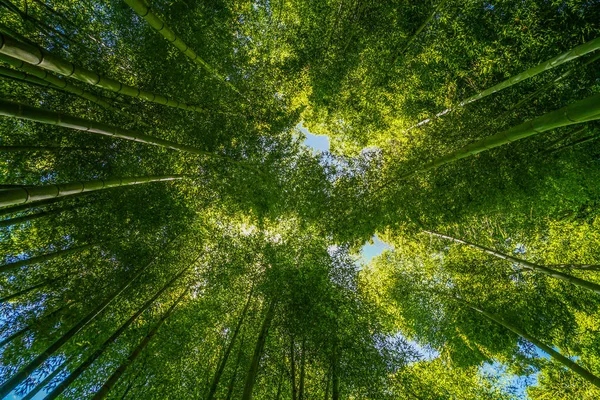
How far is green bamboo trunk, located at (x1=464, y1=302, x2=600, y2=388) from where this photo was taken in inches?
147

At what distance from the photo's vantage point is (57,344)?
11.0 ft

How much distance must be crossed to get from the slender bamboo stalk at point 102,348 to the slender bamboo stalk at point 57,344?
385 mm

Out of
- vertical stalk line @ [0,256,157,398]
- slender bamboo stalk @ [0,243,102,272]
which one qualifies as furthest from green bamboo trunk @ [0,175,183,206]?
vertical stalk line @ [0,256,157,398]

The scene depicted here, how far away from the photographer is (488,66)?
3.99 metres

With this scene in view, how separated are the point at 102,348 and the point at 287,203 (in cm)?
385

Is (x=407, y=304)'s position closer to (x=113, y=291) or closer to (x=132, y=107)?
(x=113, y=291)

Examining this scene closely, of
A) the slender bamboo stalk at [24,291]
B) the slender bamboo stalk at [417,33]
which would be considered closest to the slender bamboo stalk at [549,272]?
the slender bamboo stalk at [417,33]

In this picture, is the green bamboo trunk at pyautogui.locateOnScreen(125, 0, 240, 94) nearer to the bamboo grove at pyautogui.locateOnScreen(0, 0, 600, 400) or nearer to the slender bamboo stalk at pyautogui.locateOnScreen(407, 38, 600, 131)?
the bamboo grove at pyautogui.locateOnScreen(0, 0, 600, 400)

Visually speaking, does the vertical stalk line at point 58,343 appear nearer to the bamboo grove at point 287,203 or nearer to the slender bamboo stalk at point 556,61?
the bamboo grove at point 287,203

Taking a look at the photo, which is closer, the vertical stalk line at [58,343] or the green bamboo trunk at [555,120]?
the green bamboo trunk at [555,120]

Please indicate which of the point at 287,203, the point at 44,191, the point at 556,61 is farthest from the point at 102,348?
the point at 556,61

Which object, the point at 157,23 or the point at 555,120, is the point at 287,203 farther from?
the point at 555,120

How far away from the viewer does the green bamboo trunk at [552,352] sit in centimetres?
373

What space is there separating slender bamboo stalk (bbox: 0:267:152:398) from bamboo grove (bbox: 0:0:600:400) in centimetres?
3
